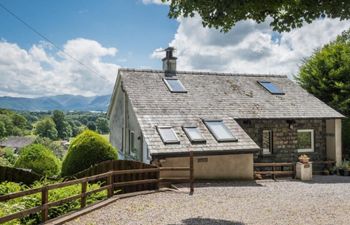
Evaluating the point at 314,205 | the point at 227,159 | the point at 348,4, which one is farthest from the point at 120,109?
the point at 348,4

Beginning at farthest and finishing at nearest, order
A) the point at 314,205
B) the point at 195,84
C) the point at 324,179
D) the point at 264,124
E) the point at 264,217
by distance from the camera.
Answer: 1. the point at 195,84
2. the point at 264,124
3. the point at 324,179
4. the point at 314,205
5. the point at 264,217

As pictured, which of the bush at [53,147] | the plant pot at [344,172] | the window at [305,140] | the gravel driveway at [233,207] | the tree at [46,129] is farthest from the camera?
→ the tree at [46,129]

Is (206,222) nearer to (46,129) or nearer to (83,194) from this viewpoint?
(83,194)

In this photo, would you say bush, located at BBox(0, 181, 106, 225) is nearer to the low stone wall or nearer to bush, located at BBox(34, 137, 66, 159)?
the low stone wall

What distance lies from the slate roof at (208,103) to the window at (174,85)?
283 millimetres

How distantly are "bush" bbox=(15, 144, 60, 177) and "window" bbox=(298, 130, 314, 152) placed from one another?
46.5 feet

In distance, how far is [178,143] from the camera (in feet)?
49.5

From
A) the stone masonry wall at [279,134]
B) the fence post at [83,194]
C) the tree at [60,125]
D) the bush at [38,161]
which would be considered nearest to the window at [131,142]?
the bush at [38,161]

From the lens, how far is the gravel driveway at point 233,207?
340 inches

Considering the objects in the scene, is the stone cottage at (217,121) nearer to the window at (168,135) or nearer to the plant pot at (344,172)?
the window at (168,135)

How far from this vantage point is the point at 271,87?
72.7ft

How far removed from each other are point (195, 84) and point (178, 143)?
660 centimetres

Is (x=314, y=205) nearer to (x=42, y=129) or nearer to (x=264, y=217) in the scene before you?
(x=264, y=217)

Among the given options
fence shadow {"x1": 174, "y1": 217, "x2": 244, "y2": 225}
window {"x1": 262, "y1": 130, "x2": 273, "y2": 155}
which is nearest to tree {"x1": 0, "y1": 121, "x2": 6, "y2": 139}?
window {"x1": 262, "y1": 130, "x2": 273, "y2": 155}
